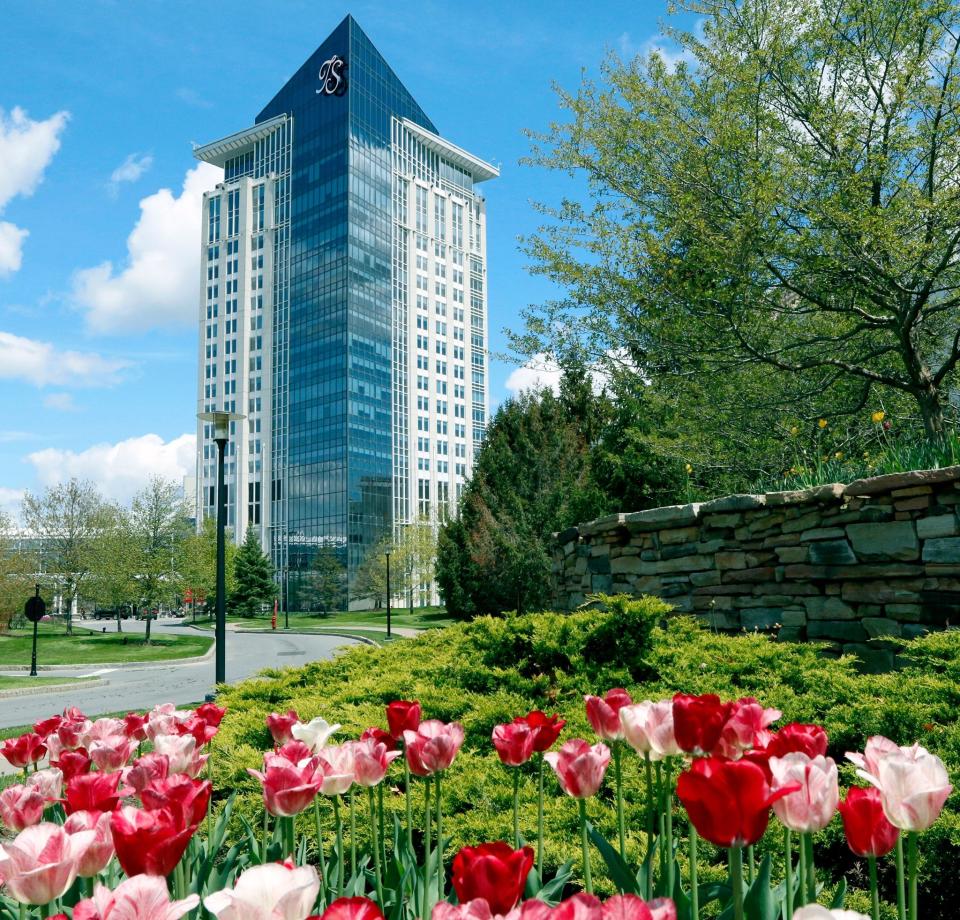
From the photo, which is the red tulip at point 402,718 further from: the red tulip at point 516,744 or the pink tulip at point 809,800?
the pink tulip at point 809,800

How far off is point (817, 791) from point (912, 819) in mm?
145

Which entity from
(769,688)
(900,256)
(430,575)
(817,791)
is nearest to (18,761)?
(817,791)

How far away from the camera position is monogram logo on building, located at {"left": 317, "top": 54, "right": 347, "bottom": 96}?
223ft

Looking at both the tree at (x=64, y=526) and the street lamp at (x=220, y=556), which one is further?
the tree at (x=64, y=526)

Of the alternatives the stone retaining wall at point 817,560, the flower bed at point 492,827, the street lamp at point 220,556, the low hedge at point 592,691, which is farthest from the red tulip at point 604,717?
the street lamp at point 220,556

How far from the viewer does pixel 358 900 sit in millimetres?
943

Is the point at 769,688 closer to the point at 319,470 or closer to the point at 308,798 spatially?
the point at 308,798

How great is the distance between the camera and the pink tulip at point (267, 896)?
0.98m

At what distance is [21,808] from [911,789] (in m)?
1.82

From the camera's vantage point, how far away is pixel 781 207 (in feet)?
28.0

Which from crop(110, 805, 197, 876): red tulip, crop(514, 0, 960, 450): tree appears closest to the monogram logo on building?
crop(514, 0, 960, 450): tree

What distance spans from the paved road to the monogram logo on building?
179 feet

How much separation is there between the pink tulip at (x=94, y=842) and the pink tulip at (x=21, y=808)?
398mm

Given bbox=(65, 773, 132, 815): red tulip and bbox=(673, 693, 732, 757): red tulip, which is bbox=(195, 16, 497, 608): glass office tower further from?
bbox=(673, 693, 732, 757): red tulip
